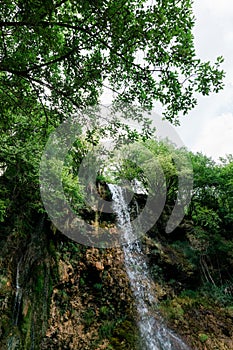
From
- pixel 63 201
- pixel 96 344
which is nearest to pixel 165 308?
pixel 96 344

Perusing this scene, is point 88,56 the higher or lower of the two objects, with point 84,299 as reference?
higher

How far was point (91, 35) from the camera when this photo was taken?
3.47m

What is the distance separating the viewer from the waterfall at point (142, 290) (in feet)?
23.4

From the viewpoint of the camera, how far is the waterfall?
7.13m

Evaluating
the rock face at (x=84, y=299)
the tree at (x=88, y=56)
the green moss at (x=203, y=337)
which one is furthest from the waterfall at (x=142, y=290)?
the tree at (x=88, y=56)

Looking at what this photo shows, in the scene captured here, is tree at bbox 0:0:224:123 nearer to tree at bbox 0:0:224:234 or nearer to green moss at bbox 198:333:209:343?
tree at bbox 0:0:224:234

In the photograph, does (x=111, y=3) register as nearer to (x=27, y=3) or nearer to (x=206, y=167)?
(x=27, y=3)

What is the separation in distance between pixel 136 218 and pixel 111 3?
970 cm

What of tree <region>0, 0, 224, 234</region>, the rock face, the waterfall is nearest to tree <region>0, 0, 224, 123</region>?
tree <region>0, 0, 224, 234</region>

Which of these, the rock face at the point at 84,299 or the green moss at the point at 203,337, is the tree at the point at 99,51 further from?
the green moss at the point at 203,337

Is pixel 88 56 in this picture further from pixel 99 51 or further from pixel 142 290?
pixel 142 290

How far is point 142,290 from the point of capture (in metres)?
8.80

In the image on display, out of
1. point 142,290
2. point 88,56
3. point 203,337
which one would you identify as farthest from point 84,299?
point 88,56

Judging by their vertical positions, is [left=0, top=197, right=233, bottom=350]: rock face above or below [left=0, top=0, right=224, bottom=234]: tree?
below
